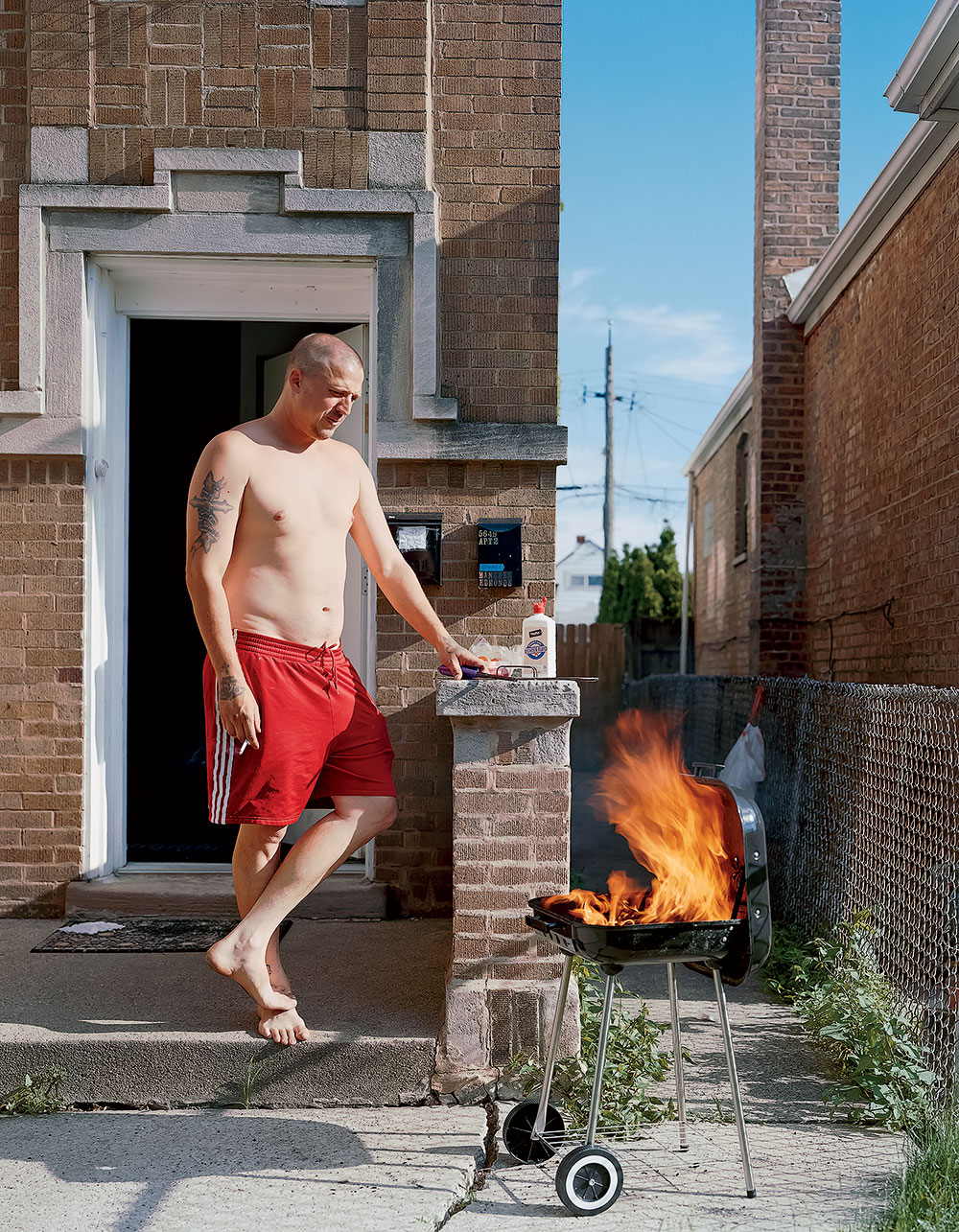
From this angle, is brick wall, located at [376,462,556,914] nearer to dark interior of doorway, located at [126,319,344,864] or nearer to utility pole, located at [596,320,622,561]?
dark interior of doorway, located at [126,319,344,864]

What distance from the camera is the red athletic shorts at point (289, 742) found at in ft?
11.8

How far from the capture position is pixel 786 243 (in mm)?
10281

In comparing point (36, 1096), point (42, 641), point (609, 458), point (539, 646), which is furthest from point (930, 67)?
point (609, 458)

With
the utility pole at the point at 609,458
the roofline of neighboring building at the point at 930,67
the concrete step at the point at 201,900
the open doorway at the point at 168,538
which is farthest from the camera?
the utility pole at the point at 609,458

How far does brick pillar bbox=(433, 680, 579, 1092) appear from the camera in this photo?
365 cm

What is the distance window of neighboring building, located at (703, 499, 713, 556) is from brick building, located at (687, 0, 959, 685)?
7167 mm

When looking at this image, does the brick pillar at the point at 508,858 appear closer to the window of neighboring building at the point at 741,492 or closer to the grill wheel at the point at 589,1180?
the grill wheel at the point at 589,1180

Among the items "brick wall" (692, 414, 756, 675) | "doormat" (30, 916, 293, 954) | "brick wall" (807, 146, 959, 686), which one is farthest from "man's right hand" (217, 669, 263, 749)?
"brick wall" (692, 414, 756, 675)

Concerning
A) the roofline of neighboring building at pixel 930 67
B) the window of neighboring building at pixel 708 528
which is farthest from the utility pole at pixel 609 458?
the roofline of neighboring building at pixel 930 67

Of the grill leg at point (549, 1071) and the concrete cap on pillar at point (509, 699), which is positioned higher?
the concrete cap on pillar at point (509, 699)

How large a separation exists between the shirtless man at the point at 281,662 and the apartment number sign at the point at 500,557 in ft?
4.01

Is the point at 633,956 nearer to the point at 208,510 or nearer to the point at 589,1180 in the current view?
the point at 589,1180

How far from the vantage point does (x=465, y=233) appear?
17.1 feet

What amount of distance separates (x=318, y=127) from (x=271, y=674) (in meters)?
2.83
